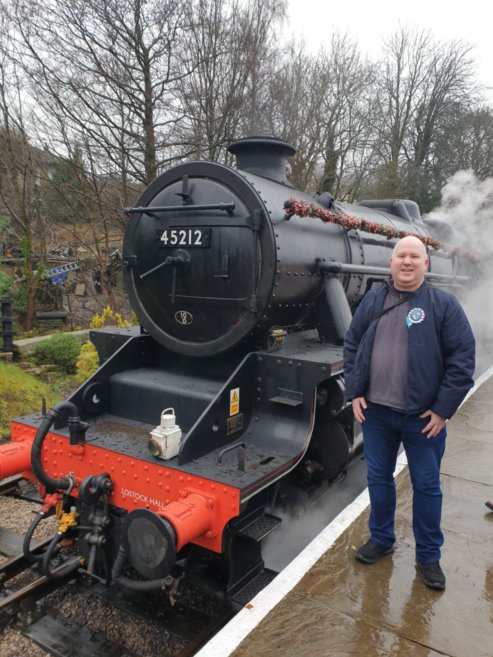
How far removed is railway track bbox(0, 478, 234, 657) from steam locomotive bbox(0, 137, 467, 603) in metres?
0.15

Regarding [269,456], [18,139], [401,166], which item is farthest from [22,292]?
[401,166]

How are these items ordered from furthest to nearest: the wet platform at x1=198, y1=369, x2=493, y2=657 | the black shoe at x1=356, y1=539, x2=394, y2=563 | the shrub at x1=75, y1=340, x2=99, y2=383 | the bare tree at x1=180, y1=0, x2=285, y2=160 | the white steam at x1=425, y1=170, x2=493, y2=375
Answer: the bare tree at x1=180, y1=0, x2=285, y2=160 → the white steam at x1=425, y1=170, x2=493, y2=375 → the shrub at x1=75, y1=340, x2=99, y2=383 → the black shoe at x1=356, y1=539, x2=394, y2=563 → the wet platform at x1=198, y1=369, x2=493, y2=657

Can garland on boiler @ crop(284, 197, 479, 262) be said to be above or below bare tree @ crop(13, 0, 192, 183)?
below

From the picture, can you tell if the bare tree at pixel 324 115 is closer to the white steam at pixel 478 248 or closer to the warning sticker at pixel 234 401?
the white steam at pixel 478 248

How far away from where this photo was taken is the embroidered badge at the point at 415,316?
240cm

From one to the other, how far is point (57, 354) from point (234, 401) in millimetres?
5933

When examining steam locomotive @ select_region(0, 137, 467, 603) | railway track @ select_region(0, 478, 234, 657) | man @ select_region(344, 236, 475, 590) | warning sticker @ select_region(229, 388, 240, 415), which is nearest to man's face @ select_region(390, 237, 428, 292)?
man @ select_region(344, 236, 475, 590)

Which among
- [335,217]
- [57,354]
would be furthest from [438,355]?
[57,354]

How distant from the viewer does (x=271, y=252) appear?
3240 millimetres

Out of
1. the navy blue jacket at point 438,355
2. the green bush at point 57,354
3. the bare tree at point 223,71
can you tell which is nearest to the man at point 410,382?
the navy blue jacket at point 438,355

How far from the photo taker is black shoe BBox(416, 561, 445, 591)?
2492 millimetres

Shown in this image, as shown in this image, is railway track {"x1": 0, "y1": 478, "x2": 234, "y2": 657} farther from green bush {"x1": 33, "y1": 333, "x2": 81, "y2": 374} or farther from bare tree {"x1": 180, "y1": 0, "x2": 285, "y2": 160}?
bare tree {"x1": 180, "y1": 0, "x2": 285, "y2": 160}

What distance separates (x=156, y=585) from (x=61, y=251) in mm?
14466

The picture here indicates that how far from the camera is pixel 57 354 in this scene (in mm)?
8289
